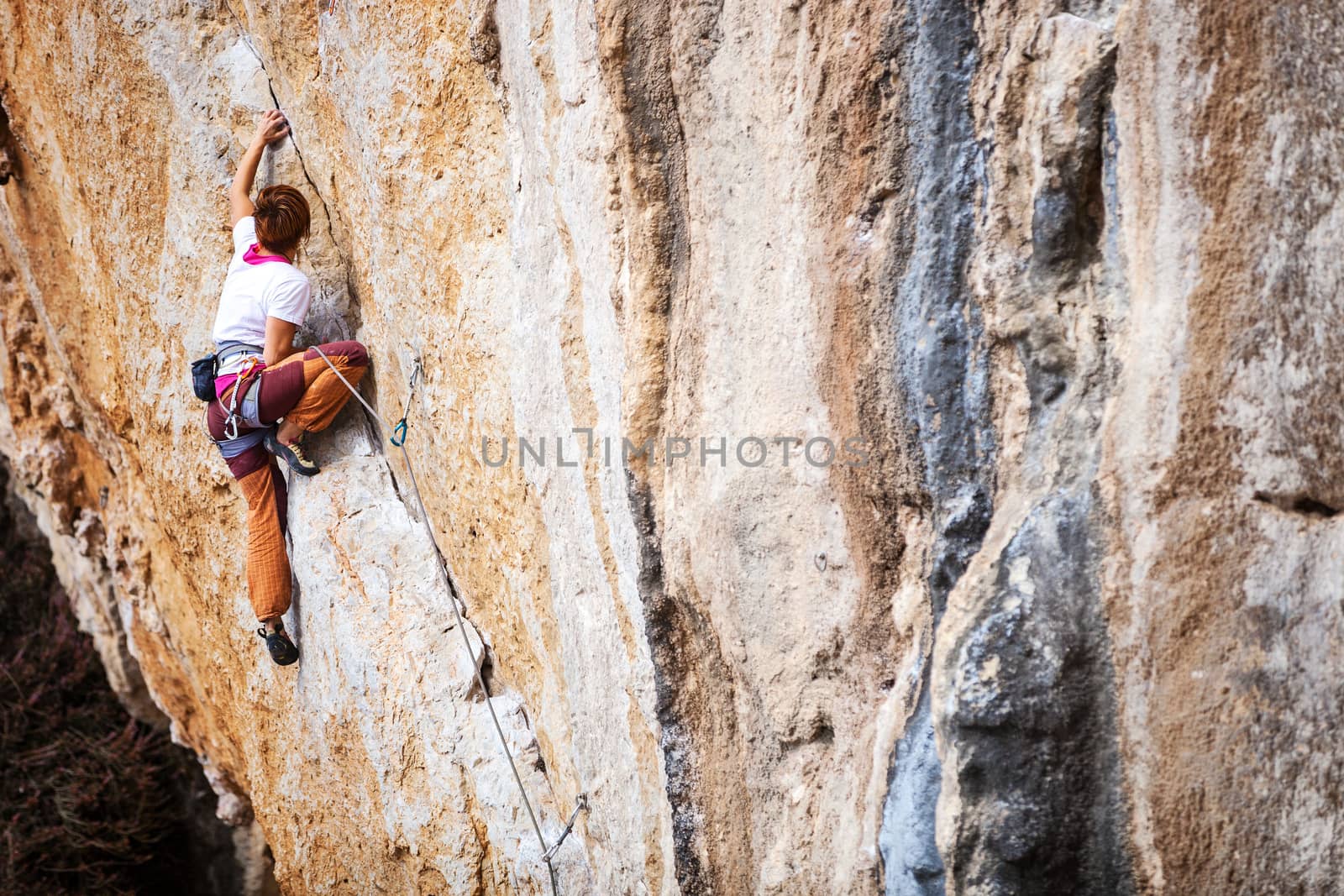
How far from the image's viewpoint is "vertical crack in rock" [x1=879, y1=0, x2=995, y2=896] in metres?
1.44

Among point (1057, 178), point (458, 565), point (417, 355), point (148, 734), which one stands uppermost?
point (1057, 178)

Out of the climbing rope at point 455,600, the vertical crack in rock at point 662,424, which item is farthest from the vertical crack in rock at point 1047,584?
the climbing rope at point 455,600

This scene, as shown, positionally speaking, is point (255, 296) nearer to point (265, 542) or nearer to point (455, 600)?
point (265, 542)

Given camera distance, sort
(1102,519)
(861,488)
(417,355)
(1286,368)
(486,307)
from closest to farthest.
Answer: (1286,368) → (1102,519) → (861,488) → (486,307) → (417,355)

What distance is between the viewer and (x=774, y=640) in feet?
5.80

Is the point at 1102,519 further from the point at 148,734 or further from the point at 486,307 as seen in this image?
the point at 148,734

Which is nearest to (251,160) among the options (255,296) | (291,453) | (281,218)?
(281,218)

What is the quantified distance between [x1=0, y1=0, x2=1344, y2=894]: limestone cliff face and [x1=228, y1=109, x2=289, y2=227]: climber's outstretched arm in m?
0.07

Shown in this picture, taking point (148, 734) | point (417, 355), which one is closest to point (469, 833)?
point (417, 355)

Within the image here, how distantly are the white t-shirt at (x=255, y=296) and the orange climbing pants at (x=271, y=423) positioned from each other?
124 mm

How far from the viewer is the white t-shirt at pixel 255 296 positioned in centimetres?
250

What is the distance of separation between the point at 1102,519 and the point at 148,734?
5.41 metres

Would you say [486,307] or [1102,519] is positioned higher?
[486,307]

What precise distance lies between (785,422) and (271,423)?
1.65 meters
